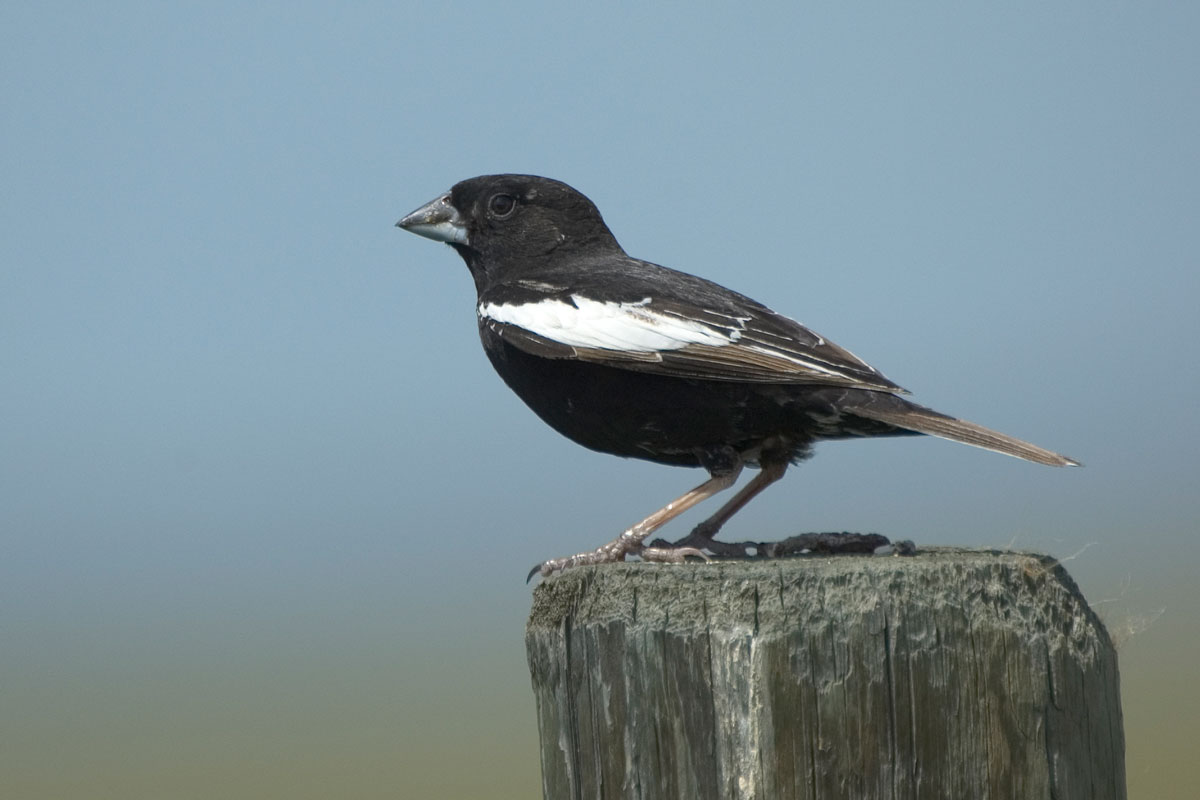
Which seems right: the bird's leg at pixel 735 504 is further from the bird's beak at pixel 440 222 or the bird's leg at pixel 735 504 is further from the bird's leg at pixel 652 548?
the bird's beak at pixel 440 222

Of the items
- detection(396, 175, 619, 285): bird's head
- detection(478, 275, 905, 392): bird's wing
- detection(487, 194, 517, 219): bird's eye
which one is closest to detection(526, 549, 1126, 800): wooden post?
detection(478, 275, 905, 392): bird's wing

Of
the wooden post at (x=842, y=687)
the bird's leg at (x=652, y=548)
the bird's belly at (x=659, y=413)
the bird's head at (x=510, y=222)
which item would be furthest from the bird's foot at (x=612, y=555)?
the bird's head at (x=510, y=222)

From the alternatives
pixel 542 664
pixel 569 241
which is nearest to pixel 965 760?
pixel 542 664

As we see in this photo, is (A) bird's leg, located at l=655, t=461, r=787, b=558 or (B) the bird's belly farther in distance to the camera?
(A) bird's leg, located at l=655, t=461, r=787, b=558

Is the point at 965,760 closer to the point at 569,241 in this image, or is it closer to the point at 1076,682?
the point at 1076,682

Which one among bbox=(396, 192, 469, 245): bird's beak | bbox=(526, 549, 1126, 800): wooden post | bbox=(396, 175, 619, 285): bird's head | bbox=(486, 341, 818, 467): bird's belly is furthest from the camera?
bbox=(396, 192, 469, 245): bird's beak

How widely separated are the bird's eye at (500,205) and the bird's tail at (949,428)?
8.70 feet

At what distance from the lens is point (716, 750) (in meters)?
3.02

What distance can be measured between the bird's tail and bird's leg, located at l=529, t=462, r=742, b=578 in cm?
72

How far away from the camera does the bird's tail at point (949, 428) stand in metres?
4.39

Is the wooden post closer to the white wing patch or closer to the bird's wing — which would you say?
the bird's wing

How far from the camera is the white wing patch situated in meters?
5.09

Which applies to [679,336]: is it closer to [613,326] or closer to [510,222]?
[613,326]

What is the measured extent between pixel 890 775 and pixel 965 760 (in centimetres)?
20
